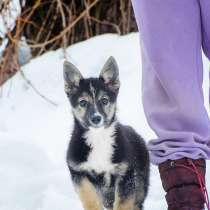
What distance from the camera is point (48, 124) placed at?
537 cm

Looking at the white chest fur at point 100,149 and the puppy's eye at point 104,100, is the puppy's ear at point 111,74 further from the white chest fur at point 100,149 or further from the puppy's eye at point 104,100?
the white chest fur at point 100,149

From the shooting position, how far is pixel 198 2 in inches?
125

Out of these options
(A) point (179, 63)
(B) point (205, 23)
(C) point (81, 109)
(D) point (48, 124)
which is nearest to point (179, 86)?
(A) point (179, 63)

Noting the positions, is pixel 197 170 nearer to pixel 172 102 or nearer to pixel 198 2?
pixel 172 102

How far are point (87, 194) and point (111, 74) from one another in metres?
0.65

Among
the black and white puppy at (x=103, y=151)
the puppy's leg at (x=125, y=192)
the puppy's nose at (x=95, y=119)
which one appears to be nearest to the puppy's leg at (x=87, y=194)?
the black and white puppy at (x=103, y=151)

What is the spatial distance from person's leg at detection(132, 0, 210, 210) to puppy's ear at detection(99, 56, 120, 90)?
0.31 meters

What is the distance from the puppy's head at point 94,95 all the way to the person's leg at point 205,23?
493 millimetres

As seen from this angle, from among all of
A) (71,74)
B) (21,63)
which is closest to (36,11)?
(21,63)

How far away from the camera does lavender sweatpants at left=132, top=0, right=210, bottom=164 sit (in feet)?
10.5

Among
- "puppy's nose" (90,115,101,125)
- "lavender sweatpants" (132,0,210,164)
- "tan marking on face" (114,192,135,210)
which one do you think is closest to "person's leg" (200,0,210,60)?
"lavender sweatpants" (132,0,210,164)

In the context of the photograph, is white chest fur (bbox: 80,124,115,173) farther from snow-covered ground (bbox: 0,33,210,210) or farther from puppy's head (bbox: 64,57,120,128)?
snow-covered ground (bbox: 0,33,210,210)

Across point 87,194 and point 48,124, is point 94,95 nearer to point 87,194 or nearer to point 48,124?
point 87,194

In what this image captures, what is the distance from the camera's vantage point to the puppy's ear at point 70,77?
3.54 meters
